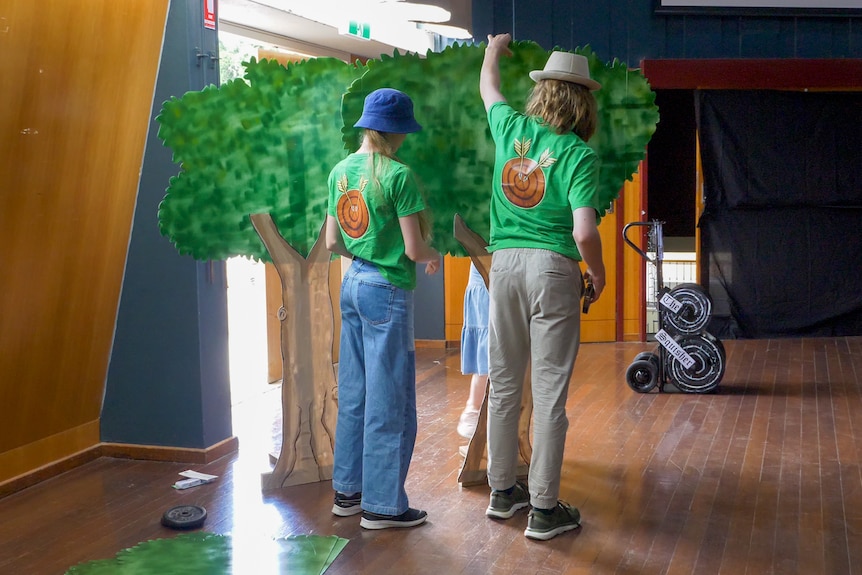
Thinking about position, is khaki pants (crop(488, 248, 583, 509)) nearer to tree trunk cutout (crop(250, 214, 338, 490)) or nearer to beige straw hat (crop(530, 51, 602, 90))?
beige straw hat (crop(530, 51, 602, 90))

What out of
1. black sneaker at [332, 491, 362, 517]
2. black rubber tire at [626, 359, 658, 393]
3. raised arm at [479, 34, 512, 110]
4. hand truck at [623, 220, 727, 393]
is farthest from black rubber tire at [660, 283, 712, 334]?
black sneaker at [332, 491, 362, 517]

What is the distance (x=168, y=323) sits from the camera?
4.55m

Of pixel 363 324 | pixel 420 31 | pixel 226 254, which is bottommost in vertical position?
pixel 363 324

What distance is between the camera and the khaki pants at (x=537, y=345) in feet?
10.9

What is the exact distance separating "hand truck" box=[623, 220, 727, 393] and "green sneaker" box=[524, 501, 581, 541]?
2.56 metres

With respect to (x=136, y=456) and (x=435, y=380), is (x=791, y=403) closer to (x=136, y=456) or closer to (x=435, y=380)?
(x=435, y=380)

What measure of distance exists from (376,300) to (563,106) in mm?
981

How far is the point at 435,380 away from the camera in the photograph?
21.4 feet

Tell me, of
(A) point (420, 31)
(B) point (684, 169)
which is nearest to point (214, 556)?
(A) point (420, 31)

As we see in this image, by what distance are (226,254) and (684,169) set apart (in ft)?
18.7

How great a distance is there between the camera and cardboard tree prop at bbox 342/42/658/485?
3.88m

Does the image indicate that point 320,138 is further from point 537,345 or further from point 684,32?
point 684,32

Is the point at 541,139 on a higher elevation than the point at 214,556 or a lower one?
higher

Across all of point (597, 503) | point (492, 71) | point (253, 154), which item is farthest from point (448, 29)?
point (597, 503)
